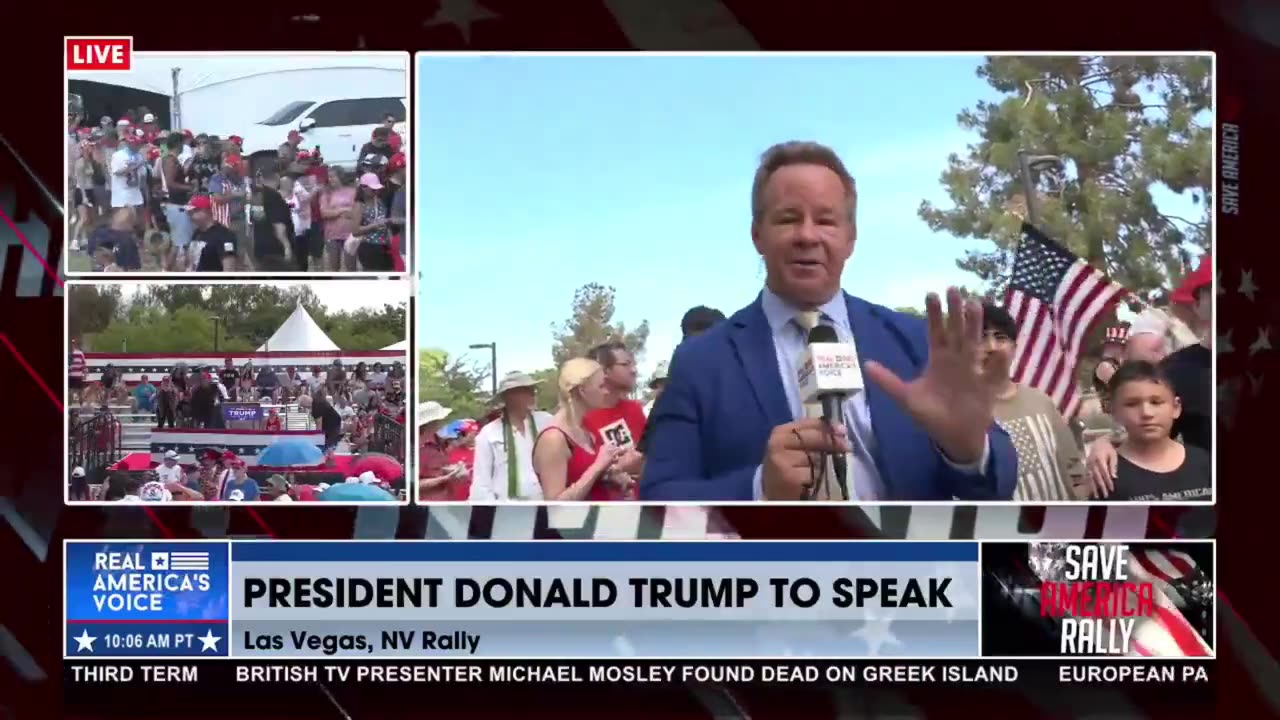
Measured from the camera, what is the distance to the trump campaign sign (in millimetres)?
4754

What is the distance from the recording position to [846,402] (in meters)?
4.71

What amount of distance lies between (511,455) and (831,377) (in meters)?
1.12

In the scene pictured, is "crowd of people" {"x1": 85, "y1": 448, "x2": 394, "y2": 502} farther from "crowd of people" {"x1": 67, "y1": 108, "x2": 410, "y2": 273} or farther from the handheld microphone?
the handheld microphone

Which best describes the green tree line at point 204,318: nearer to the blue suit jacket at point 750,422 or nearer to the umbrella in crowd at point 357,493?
the umbrella in crowd at point 357,493

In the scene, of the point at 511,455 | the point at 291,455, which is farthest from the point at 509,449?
the point at 291,455

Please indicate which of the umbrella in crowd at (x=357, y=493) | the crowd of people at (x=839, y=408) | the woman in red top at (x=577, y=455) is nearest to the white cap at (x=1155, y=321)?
the crowd of people at (x=839, y=408)

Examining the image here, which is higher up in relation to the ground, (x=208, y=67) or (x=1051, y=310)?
(x=208, y=67)

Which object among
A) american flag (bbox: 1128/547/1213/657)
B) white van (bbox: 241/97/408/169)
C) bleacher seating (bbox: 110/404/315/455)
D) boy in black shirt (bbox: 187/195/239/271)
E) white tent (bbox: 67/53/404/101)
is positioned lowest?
american flag (bbox: 1128/547/1213/657)

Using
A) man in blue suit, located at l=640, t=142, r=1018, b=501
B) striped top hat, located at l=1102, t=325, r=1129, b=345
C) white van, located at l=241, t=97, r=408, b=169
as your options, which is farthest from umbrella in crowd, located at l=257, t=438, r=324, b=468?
striped top hat, located at l=1102, t=325, r=1129, b=345

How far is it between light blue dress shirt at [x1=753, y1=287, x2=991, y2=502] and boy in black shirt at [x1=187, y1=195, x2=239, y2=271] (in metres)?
1.82

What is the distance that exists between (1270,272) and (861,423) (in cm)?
150

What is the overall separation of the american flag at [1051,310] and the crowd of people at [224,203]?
210 cm

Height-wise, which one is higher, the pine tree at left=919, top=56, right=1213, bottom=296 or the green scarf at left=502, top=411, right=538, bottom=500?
the pine tree at left=919, top=56, right=1213, bottom=296

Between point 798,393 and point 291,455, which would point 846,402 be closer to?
point 798,393
